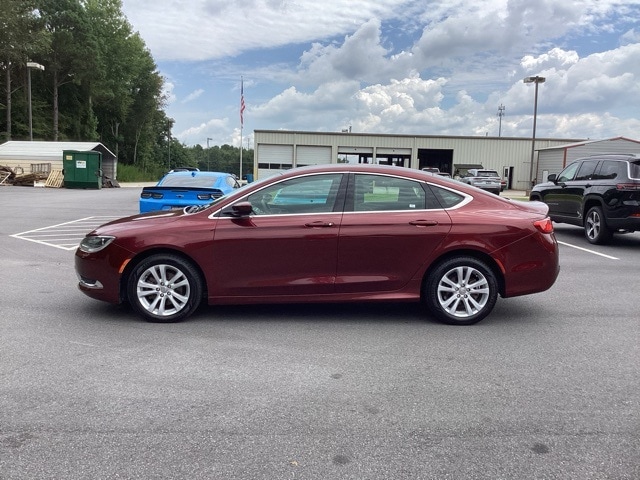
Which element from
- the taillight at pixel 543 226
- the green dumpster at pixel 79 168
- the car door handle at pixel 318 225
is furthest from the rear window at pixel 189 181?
the green dumpster at pixel 79 168

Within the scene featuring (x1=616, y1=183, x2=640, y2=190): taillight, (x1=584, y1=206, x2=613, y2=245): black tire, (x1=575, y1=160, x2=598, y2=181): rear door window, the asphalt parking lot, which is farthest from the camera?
(x1=575, y1=160, x2=598, y2=181): rear door window

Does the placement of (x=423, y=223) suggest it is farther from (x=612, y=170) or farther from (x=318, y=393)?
(x=612, y=170)

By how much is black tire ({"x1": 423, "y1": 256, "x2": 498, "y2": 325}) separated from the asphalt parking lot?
0.55ft

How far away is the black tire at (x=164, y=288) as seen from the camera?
A: 527 centimetres

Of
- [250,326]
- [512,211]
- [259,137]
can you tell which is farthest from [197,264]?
[259,137]

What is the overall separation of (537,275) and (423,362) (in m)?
1.83

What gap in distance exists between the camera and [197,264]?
5.28 metres

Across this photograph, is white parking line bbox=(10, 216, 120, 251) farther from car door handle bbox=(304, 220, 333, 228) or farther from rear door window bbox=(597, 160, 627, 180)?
rear door window bbox=(597, 160, 627, 180)

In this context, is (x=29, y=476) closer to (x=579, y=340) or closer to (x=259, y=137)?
(x=579, y=340)

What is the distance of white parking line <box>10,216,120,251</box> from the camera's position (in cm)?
1065

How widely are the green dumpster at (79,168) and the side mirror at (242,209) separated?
32.2 m

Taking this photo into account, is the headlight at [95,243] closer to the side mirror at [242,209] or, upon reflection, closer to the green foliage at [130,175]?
the side mirror at [242,209]

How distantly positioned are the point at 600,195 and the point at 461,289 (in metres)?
7.12

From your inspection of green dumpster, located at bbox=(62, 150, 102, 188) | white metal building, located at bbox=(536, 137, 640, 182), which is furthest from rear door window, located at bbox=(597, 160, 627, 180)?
white metal building, located at bbox=(536, 137, 640, 182)
